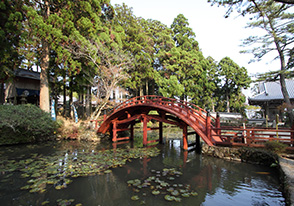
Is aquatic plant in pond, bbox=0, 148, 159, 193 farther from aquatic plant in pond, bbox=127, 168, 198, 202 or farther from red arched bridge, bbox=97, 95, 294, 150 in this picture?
red arched bridge, bbox=97, 95, 294, 150

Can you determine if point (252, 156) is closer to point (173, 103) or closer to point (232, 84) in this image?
point (173, 103)

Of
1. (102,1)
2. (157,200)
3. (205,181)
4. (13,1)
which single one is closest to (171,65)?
(102,1)

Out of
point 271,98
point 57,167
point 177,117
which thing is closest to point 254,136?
point 177,117

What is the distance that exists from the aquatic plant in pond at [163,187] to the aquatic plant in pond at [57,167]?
1655mm

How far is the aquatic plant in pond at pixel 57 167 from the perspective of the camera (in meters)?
5.26

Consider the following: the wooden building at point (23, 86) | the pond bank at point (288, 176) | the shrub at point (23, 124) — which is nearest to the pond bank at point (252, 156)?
the pond bank at point (288, 176)

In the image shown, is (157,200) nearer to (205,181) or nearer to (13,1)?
(205,181)

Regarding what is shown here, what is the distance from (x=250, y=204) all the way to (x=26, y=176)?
6.60m

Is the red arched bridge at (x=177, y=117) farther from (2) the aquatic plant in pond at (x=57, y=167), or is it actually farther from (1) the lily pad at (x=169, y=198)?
(1) the lily pad at (x=169, y=198)

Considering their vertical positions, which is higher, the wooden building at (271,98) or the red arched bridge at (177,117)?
the wooden building at (271,98)

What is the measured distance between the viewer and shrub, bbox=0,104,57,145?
10193mm

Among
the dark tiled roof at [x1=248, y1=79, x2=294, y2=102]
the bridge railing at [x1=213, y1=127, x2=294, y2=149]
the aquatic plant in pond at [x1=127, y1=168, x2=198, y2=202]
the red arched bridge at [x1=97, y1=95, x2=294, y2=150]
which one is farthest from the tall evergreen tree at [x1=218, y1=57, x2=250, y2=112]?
the aquatic plant in pond at [x1=127, y1=168, x2=198, y2=202]

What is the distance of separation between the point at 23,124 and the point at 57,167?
5.77 metres

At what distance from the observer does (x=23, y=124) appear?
1057 cm
